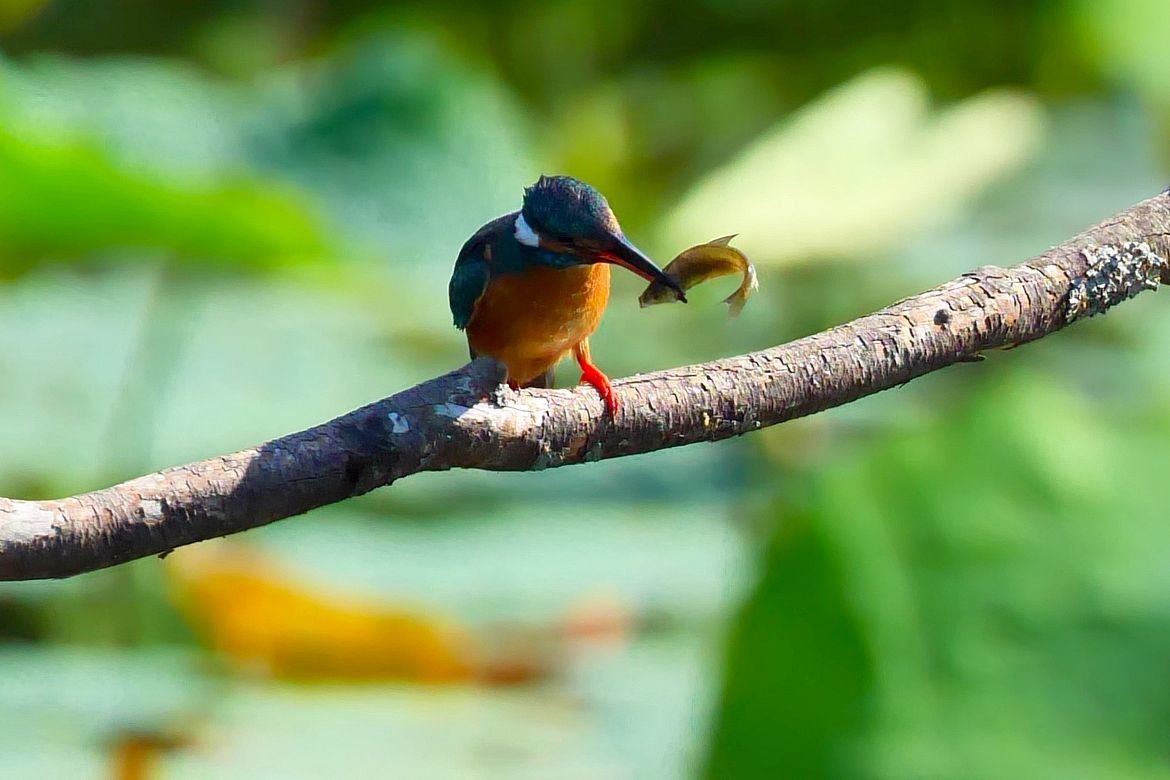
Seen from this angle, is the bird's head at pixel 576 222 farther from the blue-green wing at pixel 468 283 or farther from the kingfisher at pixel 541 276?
the blue-green wing at pixel 468 283

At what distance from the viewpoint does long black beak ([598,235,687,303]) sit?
1388mm

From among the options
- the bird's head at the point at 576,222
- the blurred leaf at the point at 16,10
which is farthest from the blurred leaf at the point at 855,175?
the blurred leaf at the point at 16,10

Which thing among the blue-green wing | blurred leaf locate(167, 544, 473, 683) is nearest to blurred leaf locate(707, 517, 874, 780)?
the blue-green wing

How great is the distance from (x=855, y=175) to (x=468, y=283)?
1.96 meters

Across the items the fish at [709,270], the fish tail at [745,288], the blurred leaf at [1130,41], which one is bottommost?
the fish tail at [745,288]

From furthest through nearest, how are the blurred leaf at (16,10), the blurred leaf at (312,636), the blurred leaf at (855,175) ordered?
the blurred leaf at (16,10), the blurred leaf at (855,175), the blurred leaf at (312,636)

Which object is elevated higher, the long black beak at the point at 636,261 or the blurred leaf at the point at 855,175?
the blurred leaf at the point at 855,175

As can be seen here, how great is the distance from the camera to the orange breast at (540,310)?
5.53 feet

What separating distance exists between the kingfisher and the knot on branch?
1.37 ft

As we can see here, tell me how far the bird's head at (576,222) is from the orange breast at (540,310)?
90mm

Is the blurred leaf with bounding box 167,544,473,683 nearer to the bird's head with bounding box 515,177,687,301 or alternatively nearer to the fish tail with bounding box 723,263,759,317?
the bird's head with bounding box 515,177,687,301

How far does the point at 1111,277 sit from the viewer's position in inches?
53.1

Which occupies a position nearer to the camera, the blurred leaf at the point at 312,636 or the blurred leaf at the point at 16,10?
the blurred leaf at the point at 312,636

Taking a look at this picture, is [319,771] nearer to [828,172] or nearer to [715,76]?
[828,172]
